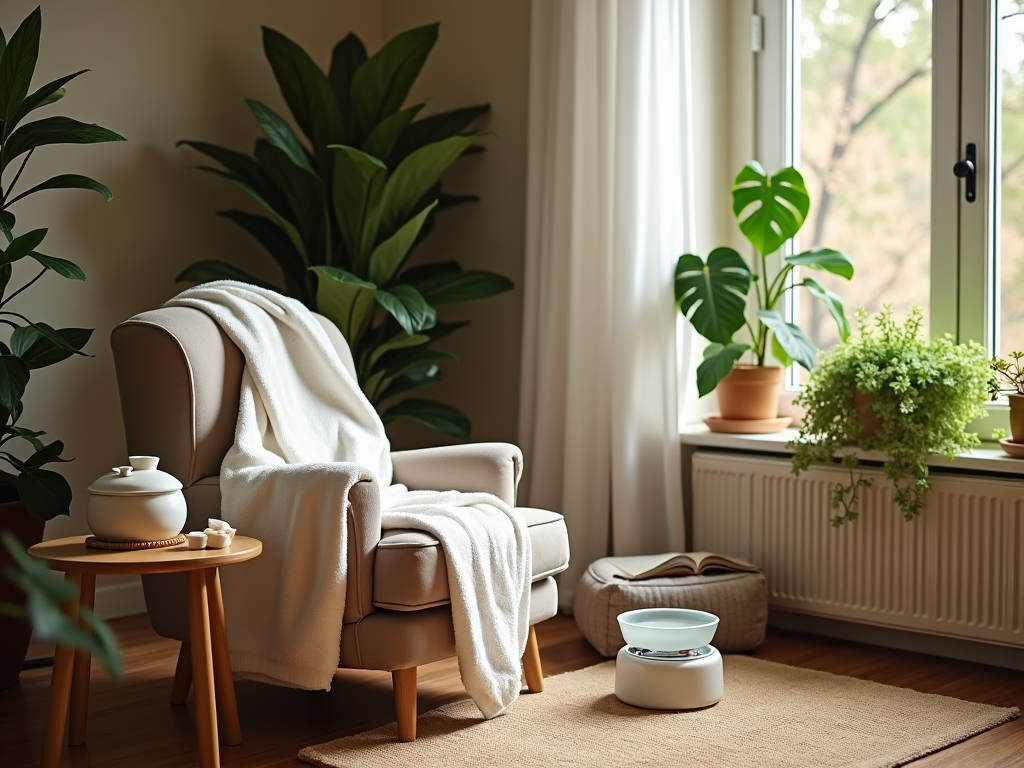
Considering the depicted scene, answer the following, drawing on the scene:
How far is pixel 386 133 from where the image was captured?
3457 mm

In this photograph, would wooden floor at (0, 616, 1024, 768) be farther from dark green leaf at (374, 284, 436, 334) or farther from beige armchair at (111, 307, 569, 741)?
dark green leaf at (374, 284, 436, 334)

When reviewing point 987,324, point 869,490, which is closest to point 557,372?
point 869,490

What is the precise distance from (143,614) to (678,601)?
1.66 m

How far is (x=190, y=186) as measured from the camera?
3553 millimetres

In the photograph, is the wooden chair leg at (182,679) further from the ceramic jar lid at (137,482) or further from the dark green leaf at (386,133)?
the dark green leaf at (386,133)

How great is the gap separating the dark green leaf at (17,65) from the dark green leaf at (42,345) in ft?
1.67

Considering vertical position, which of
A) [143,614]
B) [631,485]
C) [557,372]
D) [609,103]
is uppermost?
[609,103]

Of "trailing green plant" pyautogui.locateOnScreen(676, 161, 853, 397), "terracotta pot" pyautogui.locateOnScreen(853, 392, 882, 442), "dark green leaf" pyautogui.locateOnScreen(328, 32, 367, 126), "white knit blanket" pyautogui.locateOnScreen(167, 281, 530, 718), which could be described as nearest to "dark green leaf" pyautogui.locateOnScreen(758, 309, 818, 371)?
"trailing green plant" pyautogui.locateOnScreen(676, 161, 853, 397)

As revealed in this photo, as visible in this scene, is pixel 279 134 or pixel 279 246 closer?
pixel 279 134

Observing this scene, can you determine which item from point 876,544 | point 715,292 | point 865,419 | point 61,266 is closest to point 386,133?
point 715,292

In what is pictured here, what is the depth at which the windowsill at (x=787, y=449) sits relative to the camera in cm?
275

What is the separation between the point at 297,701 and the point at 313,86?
1.91 meters

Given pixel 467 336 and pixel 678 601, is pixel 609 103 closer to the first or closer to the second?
pixel 467 336

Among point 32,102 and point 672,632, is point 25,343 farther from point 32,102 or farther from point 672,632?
point 672,632
